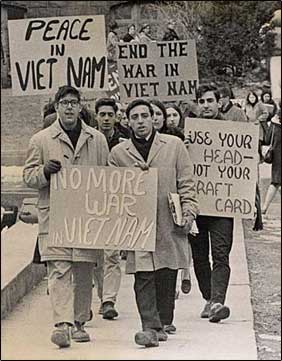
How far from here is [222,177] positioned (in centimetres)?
729

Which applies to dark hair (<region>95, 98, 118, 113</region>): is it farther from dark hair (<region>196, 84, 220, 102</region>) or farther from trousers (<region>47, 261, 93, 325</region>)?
trousers (<region>47, 261, 93, 325</region>)

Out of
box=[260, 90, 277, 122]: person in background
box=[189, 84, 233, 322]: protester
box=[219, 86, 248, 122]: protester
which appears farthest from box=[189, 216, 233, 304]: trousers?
box=[260, 90, 277, 122]: person in background

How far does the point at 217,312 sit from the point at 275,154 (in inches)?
40.1

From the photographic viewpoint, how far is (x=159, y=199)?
670 cm

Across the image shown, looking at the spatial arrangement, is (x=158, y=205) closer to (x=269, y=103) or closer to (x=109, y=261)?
(x=109, y=261)

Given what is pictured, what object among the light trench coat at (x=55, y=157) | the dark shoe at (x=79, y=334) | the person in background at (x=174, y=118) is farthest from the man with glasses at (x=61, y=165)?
the person in background at (x=174, y=118)

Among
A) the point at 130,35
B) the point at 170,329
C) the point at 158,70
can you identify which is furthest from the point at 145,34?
the point at 170,329

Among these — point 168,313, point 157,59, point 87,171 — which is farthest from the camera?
point 157,59

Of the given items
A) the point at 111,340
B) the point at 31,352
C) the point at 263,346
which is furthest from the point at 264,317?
the point at 31,352

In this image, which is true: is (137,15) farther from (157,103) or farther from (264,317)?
(264,317)

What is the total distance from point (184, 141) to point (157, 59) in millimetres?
710

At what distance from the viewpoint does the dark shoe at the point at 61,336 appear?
6.70 m

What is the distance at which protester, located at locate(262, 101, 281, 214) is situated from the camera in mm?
7556

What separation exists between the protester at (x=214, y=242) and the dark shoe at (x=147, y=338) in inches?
26.4
